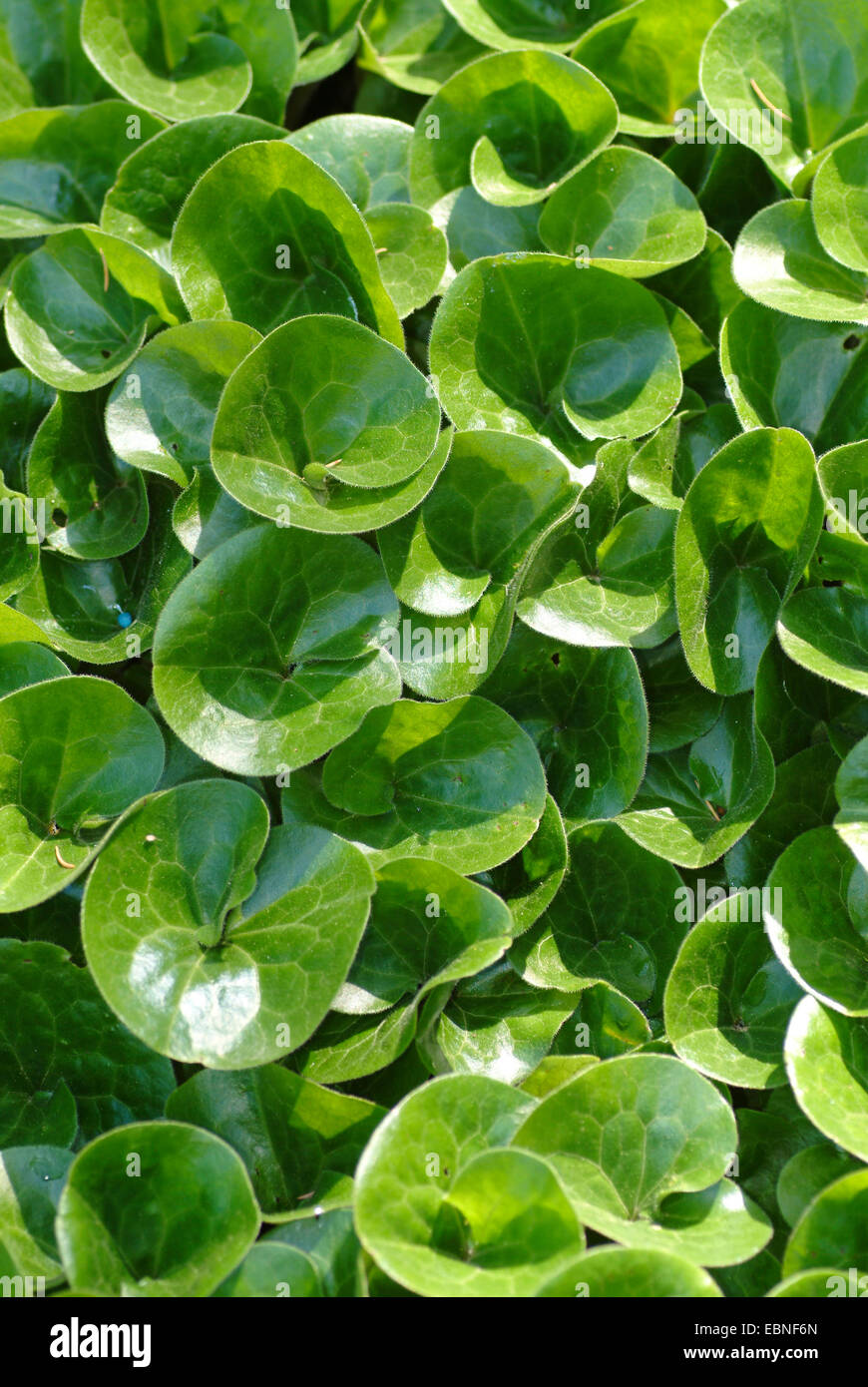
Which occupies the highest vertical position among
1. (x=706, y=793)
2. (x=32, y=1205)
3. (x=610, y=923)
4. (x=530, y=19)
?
(x=530, y=19)

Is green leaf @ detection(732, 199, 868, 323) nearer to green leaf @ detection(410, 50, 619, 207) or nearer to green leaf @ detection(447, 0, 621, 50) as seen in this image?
green leaf @ detection(410, 50, 619, 207)

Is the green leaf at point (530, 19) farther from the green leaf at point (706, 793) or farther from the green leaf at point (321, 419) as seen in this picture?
the green leaf at point (706, 793)

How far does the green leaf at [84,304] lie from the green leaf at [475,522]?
49 centimetres

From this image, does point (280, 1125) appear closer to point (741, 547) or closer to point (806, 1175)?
point (806, 1175)

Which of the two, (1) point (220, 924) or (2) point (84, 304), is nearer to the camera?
(1) point (220, 924)

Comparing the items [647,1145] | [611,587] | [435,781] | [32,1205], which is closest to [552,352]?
[611,587]

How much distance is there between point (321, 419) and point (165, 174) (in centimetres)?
55

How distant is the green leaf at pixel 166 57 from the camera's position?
173 centimetres

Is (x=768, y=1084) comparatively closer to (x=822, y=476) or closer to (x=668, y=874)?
(x=668, y=874)

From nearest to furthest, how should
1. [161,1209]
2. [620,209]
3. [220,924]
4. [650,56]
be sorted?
[161,1209] → [220,924] → [620,209] → [650,56]

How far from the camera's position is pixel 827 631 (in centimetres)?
133

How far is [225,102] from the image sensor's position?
1.73m
